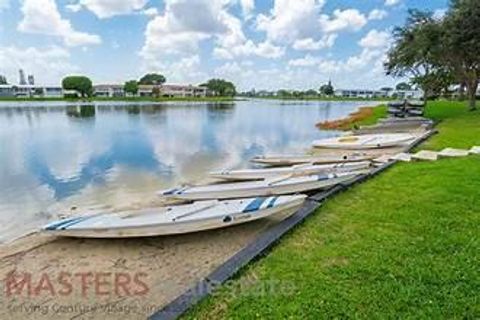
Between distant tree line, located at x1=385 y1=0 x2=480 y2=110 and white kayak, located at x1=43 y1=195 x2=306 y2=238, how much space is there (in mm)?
21499

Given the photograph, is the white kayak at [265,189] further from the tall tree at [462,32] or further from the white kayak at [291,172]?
the tall tree at [462,32]

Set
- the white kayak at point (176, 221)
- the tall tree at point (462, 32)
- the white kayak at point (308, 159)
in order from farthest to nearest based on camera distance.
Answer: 1. the tall tree at point (462, 32)
2. the white kayak at point (308, 159)
3. the white kayak at point (176, 221)

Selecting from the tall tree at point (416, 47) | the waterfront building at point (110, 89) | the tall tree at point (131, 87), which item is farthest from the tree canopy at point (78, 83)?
the tall tree at point (416, 47)

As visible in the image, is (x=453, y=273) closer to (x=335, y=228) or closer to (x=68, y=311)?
(x=335, y=228)

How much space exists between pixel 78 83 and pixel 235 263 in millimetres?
113273

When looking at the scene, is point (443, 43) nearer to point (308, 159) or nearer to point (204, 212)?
point (308, 159)

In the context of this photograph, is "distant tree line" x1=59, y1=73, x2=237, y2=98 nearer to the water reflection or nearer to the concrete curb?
the water reflection

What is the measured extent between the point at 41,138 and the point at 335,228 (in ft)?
74.8

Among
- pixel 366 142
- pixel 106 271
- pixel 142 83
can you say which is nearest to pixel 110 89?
pixel 142 83

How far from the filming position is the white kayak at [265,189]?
8602mm

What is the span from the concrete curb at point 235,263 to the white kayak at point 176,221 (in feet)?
1.34

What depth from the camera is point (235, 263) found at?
4766 mm

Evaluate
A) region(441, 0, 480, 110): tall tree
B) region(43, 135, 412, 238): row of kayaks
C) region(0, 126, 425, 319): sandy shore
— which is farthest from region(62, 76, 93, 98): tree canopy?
region(0, 126, 425, 319): sandy shore

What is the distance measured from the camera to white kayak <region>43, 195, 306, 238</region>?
6.43m
